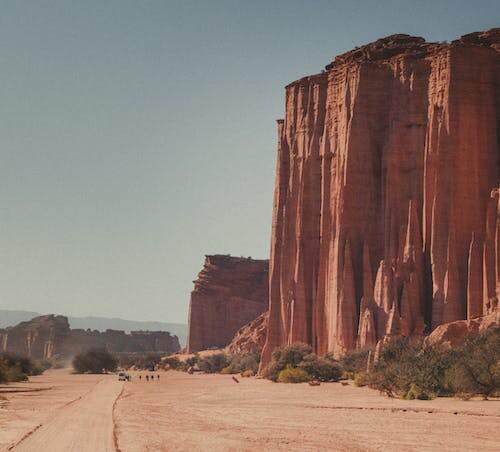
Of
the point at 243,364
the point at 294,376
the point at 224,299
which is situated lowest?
the point at 294,376

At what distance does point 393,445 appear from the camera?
18.9 m

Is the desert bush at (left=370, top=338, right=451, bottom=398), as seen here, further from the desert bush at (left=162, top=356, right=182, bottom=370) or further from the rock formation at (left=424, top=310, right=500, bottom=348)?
the desert bush at (left=162, top=356, right=182, bottom=370)

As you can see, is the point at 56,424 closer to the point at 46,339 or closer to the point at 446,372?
the point at 446,372

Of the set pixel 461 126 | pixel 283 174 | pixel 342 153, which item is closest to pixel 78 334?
pixel 283 174

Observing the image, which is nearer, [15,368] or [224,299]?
[15,368]

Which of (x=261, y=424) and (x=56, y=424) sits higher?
(x=261, y=424)

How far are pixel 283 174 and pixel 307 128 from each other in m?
4.38

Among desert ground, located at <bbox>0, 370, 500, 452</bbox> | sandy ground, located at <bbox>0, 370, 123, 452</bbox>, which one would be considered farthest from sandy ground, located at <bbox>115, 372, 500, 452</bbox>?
sandy ground, located at <bbox>0, 370, 123, 452</bbox>

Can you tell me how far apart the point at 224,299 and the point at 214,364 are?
28937mm

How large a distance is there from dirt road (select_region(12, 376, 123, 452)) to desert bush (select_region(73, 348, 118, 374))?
2568 inches

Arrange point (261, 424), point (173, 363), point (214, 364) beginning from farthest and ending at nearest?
point (173, 363) → point (214, 364) → point (261, 424)

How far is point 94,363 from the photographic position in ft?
327

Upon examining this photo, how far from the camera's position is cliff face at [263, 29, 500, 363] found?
49469mm

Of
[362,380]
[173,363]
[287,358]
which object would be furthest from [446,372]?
[173,363]
